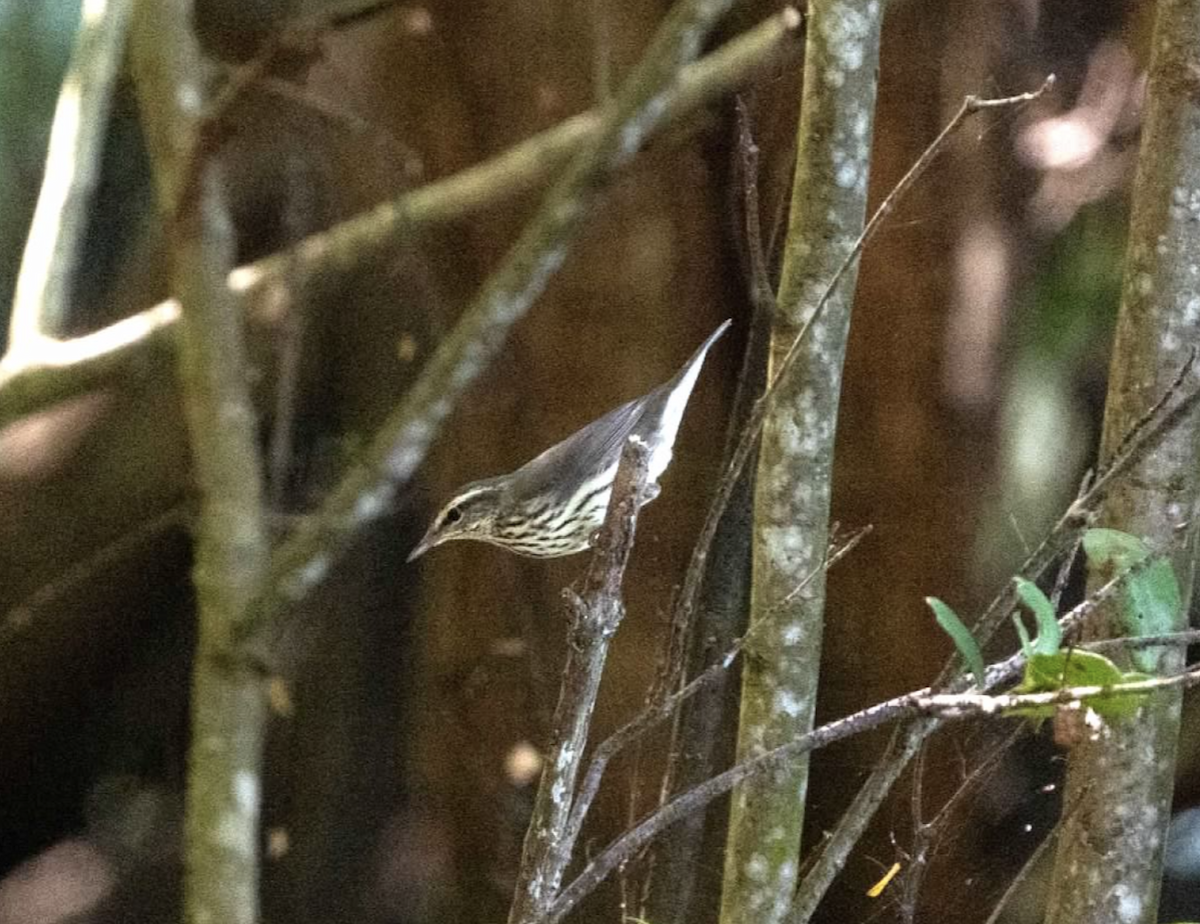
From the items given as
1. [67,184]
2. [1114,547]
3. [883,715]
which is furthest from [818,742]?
[67,184]

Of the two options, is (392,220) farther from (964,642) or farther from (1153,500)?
(964,642)

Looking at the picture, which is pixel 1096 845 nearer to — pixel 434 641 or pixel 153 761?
pixel 434 641

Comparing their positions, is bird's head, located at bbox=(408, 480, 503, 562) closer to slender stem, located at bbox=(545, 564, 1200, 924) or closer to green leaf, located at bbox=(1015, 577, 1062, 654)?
slender stem, located at bbox=(545, 564, 1200, 924)

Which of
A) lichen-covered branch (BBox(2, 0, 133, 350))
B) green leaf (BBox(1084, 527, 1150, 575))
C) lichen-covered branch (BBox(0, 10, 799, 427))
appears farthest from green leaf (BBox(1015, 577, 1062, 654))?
lichen-covered branch (BBox(2, 0, 133, 350))

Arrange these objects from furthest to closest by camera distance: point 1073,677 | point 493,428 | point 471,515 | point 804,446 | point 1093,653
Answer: point 493,428 < point 471,515 < point 804,446 < point 1093,653 < point 1073,677

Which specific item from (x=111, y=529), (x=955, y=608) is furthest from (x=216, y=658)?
(x=111, y=529)

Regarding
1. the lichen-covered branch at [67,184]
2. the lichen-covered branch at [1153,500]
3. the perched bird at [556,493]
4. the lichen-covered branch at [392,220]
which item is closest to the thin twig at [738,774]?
the lichen-covered branch at [1153,500]
